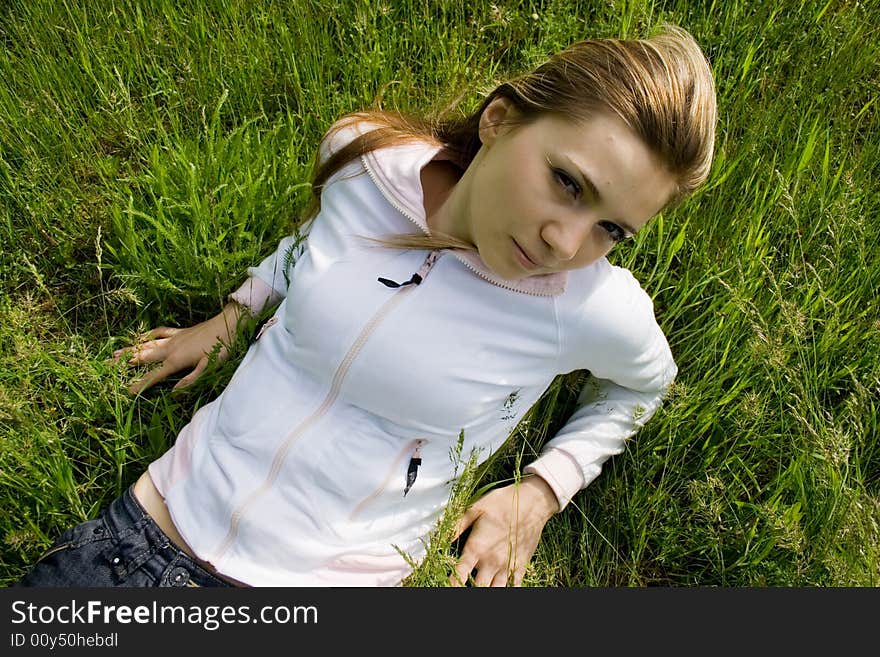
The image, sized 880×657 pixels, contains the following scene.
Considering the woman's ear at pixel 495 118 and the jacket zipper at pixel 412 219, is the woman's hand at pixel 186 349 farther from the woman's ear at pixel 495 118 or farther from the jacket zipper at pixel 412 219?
the woman's ear at pixel 495 118

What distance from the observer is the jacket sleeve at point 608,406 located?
2.03m

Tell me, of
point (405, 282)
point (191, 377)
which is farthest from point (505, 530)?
point (191, 377)

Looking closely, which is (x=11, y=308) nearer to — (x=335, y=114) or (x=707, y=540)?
(x=335, y=114)

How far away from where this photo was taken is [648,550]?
249 cm

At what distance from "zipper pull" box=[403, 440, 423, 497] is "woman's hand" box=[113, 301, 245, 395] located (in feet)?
2.49

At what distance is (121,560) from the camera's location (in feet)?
6.37

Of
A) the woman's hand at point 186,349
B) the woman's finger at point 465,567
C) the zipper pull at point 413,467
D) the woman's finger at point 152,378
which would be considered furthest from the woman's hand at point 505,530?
the woman's finger at point 152,378

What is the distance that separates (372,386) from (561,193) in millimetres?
622

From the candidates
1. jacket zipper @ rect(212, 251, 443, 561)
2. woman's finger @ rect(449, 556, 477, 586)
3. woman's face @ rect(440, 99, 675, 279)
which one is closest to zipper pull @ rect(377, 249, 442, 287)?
jacket zipper @ rect(212, 251, 443, 561)

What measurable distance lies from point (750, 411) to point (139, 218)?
2001 millimetres

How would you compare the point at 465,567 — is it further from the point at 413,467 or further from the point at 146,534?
the point at 146,534

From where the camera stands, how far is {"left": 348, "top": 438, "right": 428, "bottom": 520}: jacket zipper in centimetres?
197

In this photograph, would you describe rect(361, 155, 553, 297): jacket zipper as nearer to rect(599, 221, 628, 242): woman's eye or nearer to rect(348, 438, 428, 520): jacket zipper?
rect(599, 221, 628, 242): woman's eye

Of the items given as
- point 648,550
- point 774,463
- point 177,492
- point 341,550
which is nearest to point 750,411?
point 774,463
